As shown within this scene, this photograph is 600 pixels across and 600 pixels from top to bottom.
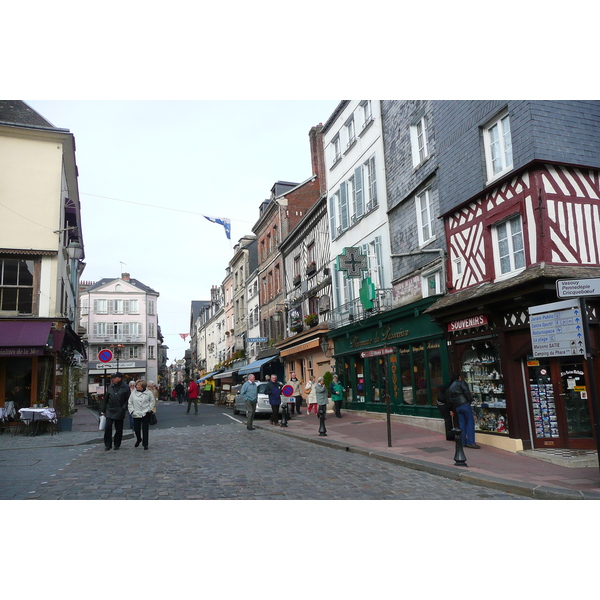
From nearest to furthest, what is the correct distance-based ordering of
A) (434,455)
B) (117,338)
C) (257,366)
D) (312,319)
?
(434,455) → (312,319) → (257,366) → (117,338)

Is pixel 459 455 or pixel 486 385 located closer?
pixel 459 455

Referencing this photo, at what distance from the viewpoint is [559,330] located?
286 inches

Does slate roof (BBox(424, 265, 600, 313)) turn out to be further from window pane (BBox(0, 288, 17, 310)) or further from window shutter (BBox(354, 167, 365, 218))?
window pane (BBox(0, 288, 17, 310))

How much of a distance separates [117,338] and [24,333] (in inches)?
1631

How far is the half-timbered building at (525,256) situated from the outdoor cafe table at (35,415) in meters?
10.8

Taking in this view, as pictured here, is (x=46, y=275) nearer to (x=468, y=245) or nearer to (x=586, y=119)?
(x=468, y=245)

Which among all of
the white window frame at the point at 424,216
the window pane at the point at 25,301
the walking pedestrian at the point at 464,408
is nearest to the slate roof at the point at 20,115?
the window pane at the point at 25,301

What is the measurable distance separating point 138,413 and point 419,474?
622 centimetres

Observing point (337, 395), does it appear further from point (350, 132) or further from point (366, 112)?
point (366, 112)

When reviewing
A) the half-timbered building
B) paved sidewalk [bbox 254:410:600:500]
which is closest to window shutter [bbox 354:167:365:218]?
the half-timbered building

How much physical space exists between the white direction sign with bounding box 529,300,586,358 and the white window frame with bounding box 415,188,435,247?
7.05 meters

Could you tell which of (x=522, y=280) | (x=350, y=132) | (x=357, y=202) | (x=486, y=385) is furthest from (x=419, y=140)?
(x=486, y=385)

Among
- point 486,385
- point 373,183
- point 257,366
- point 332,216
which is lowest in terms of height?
point 486,385

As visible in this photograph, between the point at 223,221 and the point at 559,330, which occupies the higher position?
the point at 223,221
